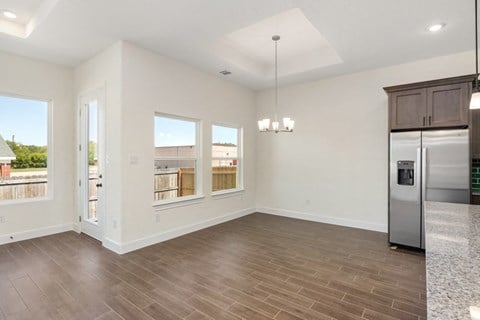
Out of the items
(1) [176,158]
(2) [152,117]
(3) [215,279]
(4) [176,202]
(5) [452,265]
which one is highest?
(2) [152,117]

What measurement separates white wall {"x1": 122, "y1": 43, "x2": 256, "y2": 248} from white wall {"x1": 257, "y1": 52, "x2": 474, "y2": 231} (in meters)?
1.37

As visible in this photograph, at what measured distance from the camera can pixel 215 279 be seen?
9.70ft

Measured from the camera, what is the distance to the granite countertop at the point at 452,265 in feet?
2.77

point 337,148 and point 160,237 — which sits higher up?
point 337,148

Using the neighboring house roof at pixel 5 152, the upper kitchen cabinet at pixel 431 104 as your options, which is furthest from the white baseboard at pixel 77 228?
the upper kitchen cabinet at pixel 431 104

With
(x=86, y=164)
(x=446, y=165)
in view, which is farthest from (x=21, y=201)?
(x=446, y=165)

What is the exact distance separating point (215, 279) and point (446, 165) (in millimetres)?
3551

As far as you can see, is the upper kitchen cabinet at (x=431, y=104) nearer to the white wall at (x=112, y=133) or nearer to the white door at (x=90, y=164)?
the white wall at (x=112, y=133)

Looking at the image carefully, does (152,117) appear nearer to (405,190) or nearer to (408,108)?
(408,108)

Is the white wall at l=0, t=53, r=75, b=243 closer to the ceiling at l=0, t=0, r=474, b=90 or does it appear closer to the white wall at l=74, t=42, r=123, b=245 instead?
the ceiling at l=0, t=0, r=474, b=90

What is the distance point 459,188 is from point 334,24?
284cm

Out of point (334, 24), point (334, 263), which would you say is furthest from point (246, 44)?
point (334, 263)

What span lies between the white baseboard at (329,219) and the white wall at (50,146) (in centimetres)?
425

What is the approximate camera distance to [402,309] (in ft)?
7.74
